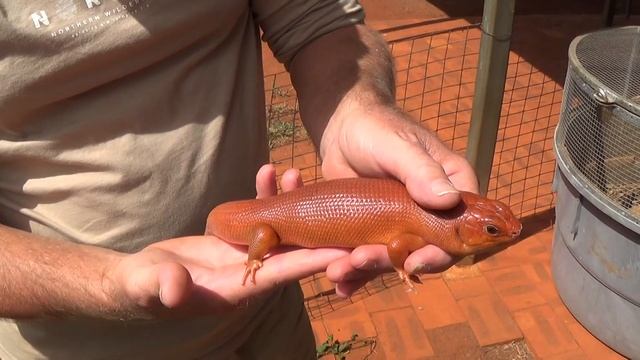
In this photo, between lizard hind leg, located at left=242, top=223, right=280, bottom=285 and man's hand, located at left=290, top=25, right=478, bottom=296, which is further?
lizard hind leg, located at left=242, top=223, right=280, bottom=285

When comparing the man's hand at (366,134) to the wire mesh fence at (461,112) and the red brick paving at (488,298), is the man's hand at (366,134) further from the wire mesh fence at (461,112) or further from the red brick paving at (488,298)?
the wire mesh fence at (461,112)

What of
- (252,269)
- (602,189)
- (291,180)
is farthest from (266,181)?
(602,189)

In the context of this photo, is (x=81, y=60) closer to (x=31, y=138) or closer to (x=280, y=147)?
(x=31, y=138)

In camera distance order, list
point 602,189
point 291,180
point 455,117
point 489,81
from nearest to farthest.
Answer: point 291,180
point 602,189
point 489,81
point 455,117

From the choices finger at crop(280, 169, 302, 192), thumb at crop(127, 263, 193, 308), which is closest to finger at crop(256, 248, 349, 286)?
thumb at crop(127, 263, 193, 308)

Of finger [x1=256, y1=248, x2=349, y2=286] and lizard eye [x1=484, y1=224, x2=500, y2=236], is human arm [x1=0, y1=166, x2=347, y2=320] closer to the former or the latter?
finger [x1=256, y1=248, x2=349, y2=286]

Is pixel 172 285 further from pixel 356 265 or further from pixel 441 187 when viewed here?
pixel 441 187

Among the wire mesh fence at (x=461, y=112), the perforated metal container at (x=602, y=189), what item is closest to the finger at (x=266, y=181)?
the perforated metal container at (x=602, y=189)
